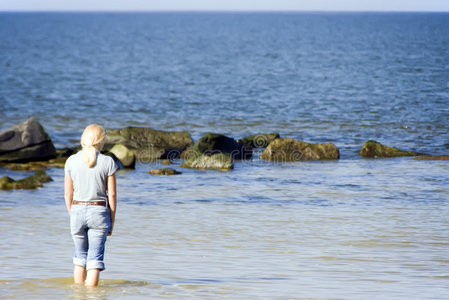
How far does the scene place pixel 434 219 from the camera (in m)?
12.6

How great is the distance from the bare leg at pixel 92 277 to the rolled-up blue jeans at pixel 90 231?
0.06 meters

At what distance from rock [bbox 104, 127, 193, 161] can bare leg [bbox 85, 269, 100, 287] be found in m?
13.8

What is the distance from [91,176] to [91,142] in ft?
1.16

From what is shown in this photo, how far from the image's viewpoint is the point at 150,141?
22.5 m

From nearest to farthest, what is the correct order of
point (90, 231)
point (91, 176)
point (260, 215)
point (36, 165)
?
point (91, 176) → point (90, 231) → point (260, 215) → point (36, 165)

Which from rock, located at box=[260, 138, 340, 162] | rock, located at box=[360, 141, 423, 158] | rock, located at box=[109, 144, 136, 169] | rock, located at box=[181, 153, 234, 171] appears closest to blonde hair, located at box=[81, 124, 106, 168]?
rock, located at box=[181, 153, 234, 171]

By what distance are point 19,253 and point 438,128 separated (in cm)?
2307

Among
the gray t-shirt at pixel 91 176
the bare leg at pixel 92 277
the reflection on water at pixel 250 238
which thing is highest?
the gray t-shirt at pixel 91 176

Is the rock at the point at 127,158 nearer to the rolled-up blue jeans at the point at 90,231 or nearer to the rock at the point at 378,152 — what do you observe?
the rock at the point at 378,152

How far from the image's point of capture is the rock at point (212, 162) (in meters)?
19.2

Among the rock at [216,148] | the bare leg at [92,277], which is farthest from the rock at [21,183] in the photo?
the bare leg at [92,277]

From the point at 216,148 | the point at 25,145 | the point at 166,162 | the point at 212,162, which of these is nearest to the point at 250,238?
the point at 212,162

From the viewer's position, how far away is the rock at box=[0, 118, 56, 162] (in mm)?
20078

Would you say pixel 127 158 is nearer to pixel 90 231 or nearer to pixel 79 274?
pixel 79 274
